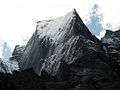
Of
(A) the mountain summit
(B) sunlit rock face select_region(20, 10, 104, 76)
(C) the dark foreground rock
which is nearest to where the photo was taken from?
(C) the dark foreground rock

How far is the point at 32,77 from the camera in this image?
84.0 meters

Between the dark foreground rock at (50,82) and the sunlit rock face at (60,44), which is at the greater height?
the sunlit rock face at (60,44)

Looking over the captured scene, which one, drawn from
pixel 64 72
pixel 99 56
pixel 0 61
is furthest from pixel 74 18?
pixel 0 61

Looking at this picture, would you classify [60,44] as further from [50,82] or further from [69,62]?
[50,82]

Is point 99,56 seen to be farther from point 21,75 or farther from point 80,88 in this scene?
point 21,75

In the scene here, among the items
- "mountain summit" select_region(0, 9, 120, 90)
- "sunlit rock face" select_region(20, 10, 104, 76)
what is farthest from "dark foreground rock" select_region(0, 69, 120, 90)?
"sunlit rock face" select_region(20, 10, 104, 76)

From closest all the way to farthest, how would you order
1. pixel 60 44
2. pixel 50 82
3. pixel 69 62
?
pixel 50 82 < pixel 69 62 < pixel 60 44

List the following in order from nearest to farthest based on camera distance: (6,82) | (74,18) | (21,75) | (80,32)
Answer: (6,82) → (21,75) → (80,32) → (74,18)

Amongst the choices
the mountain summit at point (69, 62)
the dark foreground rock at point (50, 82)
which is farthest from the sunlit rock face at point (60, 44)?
the dark foreground rock at point (50, 82)

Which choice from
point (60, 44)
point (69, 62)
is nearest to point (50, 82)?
point (69, 62)

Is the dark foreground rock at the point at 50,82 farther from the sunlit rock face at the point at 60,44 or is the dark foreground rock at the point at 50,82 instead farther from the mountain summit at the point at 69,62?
the sunlit rock face at the point at 60,44

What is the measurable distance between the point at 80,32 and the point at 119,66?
103 ft

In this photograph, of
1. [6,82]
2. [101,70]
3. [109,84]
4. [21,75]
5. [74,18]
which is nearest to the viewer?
[6,82]

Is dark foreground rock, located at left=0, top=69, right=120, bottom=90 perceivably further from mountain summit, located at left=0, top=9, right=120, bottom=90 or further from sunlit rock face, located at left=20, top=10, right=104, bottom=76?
sunlit rock face, located at left=20, top=10, right=104, bottom=76
